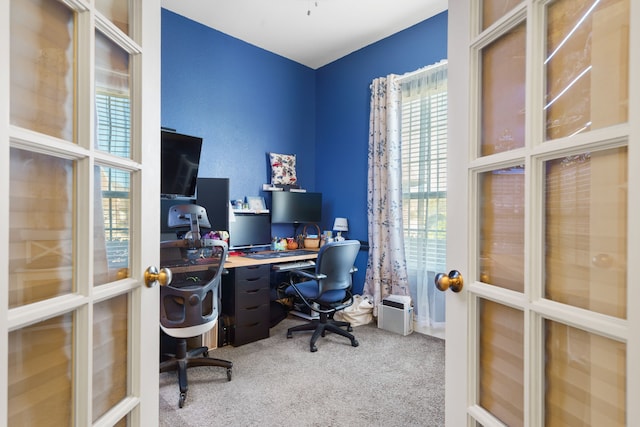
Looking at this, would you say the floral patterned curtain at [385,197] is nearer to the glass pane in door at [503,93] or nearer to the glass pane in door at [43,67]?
the glass pane in door at [503,93]

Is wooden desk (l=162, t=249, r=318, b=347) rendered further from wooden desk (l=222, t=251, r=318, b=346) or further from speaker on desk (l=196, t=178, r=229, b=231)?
speaker on desk (l=196, t=178, r=229, b=231)

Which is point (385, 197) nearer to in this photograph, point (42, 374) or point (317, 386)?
point (317, 386)

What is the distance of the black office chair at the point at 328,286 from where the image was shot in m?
2.77

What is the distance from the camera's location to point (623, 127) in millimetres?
523

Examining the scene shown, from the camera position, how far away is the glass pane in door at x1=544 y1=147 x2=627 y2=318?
546 mm

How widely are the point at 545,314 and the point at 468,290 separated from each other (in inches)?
Result: 8.8

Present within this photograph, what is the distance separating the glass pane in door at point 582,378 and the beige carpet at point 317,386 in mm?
1441

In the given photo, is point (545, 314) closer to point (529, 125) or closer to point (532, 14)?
point (529, 125)

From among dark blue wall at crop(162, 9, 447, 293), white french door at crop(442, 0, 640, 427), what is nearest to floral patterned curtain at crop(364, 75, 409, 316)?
dark blue wall at crop(162, 9, 447, 293)

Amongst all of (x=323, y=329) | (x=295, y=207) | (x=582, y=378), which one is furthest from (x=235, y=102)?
(x=582, y=378)

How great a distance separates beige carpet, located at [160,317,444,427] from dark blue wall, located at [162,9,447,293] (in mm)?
1176

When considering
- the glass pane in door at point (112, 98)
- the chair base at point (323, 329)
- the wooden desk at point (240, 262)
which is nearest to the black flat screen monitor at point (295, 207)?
the wooden desk at point (240, 262)

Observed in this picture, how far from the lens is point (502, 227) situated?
800 mm

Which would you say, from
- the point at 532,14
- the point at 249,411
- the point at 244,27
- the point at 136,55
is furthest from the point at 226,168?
the point at 532,14
